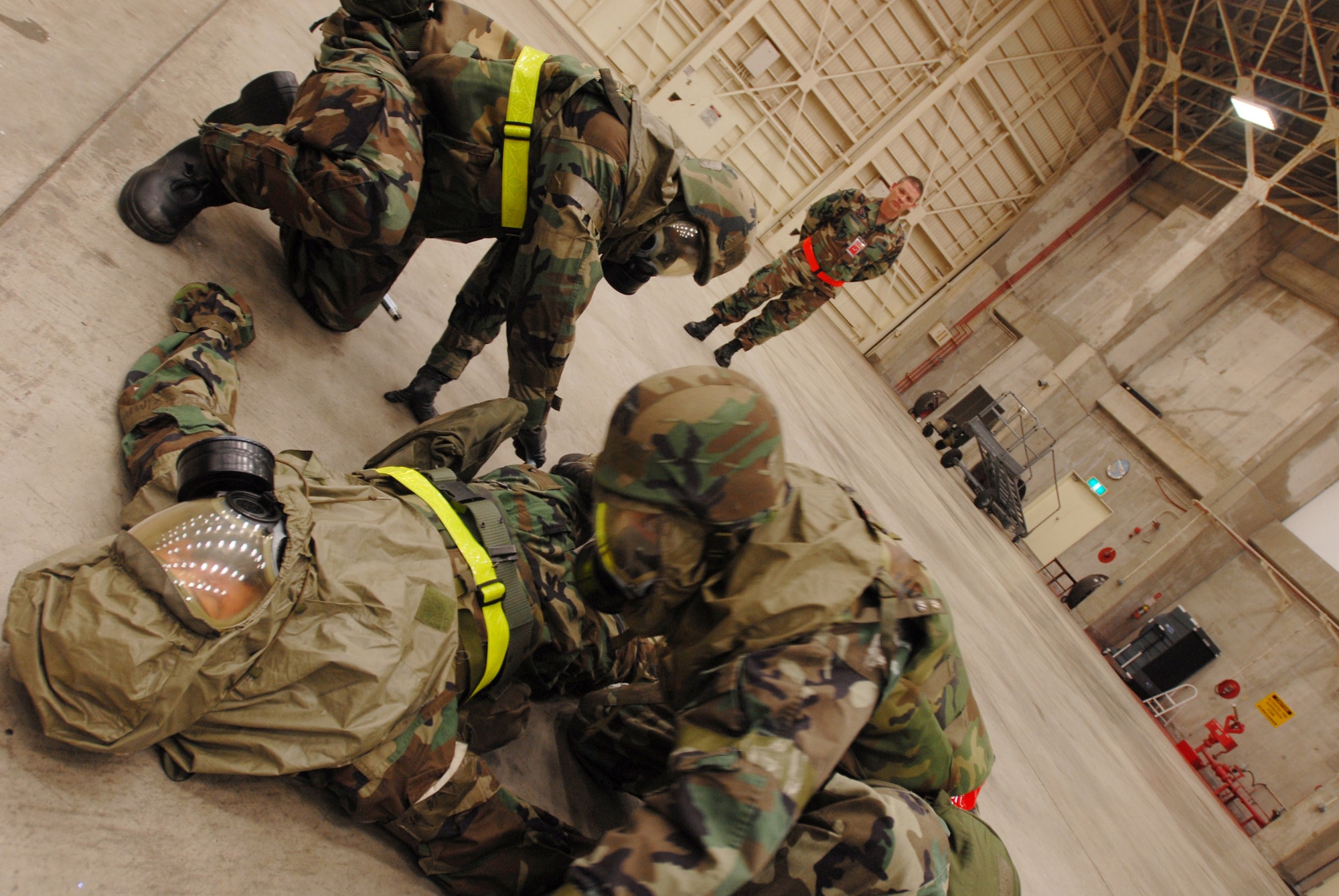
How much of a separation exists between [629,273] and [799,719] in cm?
170

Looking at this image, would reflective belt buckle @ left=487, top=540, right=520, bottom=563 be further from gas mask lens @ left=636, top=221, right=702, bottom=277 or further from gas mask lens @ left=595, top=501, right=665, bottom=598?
gas mask lens @ left=636, top=221, right=702, bottom=277

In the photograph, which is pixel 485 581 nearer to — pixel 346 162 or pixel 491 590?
pixel 491 590

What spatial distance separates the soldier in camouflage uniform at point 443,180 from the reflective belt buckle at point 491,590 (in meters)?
0.85

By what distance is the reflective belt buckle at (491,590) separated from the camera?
1456mm

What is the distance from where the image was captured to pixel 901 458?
21.5 feet

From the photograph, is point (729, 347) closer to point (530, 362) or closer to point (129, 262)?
point (530, 362)

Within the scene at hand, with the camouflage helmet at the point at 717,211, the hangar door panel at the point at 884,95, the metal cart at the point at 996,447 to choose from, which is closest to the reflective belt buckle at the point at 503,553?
the camouflage helmet at the point at 717,211

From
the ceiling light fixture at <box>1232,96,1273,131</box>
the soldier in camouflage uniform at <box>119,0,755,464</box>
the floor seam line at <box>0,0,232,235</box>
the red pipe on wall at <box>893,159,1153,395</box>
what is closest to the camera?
the floor seam line at <box>0,0,232,235</box>

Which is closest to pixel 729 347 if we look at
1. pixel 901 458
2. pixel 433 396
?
pixel 901 458

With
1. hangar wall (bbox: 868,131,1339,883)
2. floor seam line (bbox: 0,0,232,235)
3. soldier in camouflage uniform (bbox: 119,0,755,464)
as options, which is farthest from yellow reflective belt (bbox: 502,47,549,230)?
hangar wall (bbox: 868,131,1339,883)

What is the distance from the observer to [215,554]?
110cm

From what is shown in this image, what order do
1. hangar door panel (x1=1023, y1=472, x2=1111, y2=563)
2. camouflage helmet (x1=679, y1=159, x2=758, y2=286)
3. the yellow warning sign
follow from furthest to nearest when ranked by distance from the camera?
hangar door panel (x1=1023, y1=472, x2=1111, y2=563), the yellow warning sign, camouflage helmet (x1=679, y1=159, x2=758, y2=286)

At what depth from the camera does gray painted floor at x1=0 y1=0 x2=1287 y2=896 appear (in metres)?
1.13

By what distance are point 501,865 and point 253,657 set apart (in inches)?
25.5
